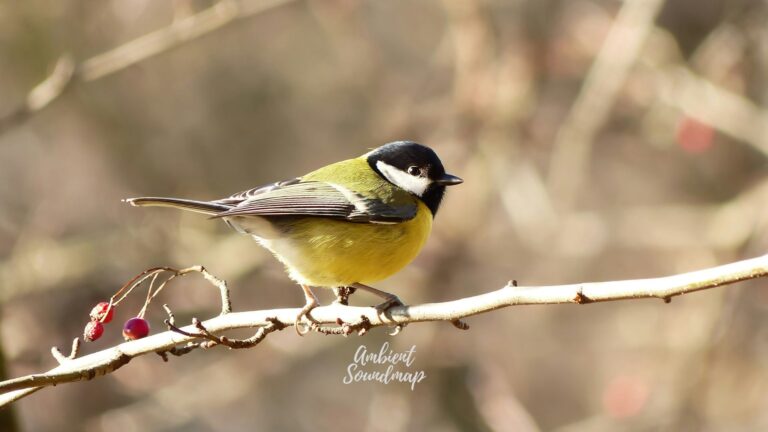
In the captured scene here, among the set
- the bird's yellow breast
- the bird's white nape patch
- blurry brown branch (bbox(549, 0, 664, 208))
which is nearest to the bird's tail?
the bird's yellow breast

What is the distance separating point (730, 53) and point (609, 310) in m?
2.42

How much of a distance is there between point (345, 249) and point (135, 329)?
0.88 m

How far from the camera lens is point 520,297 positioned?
183 cm

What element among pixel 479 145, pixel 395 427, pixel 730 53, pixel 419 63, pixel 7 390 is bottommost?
pixel 7 390

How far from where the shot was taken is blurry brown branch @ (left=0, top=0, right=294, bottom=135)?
11.7 feet

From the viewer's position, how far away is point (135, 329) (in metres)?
2.35

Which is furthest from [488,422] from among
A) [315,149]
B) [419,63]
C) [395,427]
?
[419,63]

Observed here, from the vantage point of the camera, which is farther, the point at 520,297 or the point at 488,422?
the point at 488,422

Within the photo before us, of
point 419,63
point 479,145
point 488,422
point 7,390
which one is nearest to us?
point 7,390

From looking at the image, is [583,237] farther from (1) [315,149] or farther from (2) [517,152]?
(1) [315,149]

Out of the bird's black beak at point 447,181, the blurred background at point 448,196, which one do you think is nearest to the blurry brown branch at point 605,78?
the blurred background at point 448,196

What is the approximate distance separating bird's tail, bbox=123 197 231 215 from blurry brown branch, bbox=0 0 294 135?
1.17 meters

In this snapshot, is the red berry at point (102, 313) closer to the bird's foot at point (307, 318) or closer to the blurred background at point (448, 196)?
the bird's foot at point (307, 318)

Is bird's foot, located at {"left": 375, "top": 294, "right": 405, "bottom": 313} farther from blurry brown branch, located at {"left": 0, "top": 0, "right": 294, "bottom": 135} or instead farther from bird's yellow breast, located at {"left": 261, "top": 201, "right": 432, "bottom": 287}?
blurry brown branch, located at {"left": 0, "top": 0, "right": 294, "bottom": 135}
